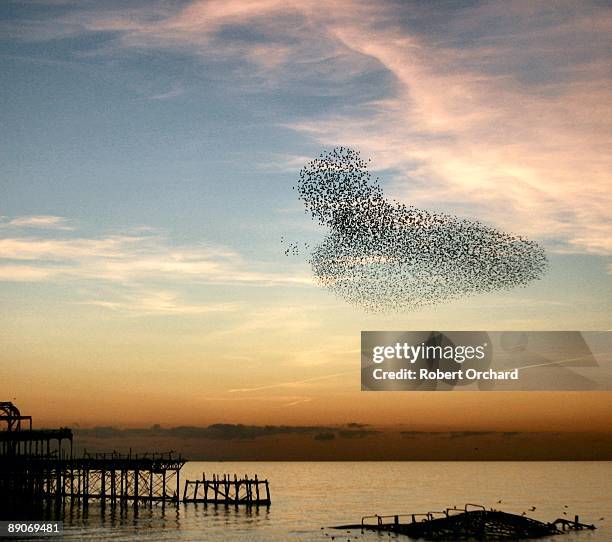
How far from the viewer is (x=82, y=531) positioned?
8244 cm

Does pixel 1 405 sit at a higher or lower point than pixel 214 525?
higher

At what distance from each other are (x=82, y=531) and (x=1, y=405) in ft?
67.5

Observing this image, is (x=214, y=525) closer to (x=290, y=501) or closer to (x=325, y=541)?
(x=325, y=541)

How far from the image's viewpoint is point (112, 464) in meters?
101

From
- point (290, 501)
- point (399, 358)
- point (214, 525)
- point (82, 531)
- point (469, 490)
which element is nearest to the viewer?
point (399, 358)

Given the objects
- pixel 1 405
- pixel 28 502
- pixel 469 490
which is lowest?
pixel 469 490

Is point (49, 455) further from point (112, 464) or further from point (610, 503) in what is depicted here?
point (610, 503)

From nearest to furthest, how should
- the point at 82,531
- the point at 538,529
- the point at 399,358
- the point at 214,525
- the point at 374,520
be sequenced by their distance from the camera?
the point at 399,358, the point at 538,529, the point at 82,531, the point at 214,525, the point at 374,520

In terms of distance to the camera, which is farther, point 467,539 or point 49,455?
point 49,455

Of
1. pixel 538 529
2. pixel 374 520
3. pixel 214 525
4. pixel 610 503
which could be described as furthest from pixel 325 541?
pixel 610 503

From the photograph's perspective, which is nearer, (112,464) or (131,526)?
(131,526)

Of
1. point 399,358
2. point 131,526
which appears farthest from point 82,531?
point 399,358

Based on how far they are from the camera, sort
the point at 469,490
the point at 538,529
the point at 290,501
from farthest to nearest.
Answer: the point at 469,490
the point at 290,501
the point at 538,529

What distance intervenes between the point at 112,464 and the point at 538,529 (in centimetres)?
4965
